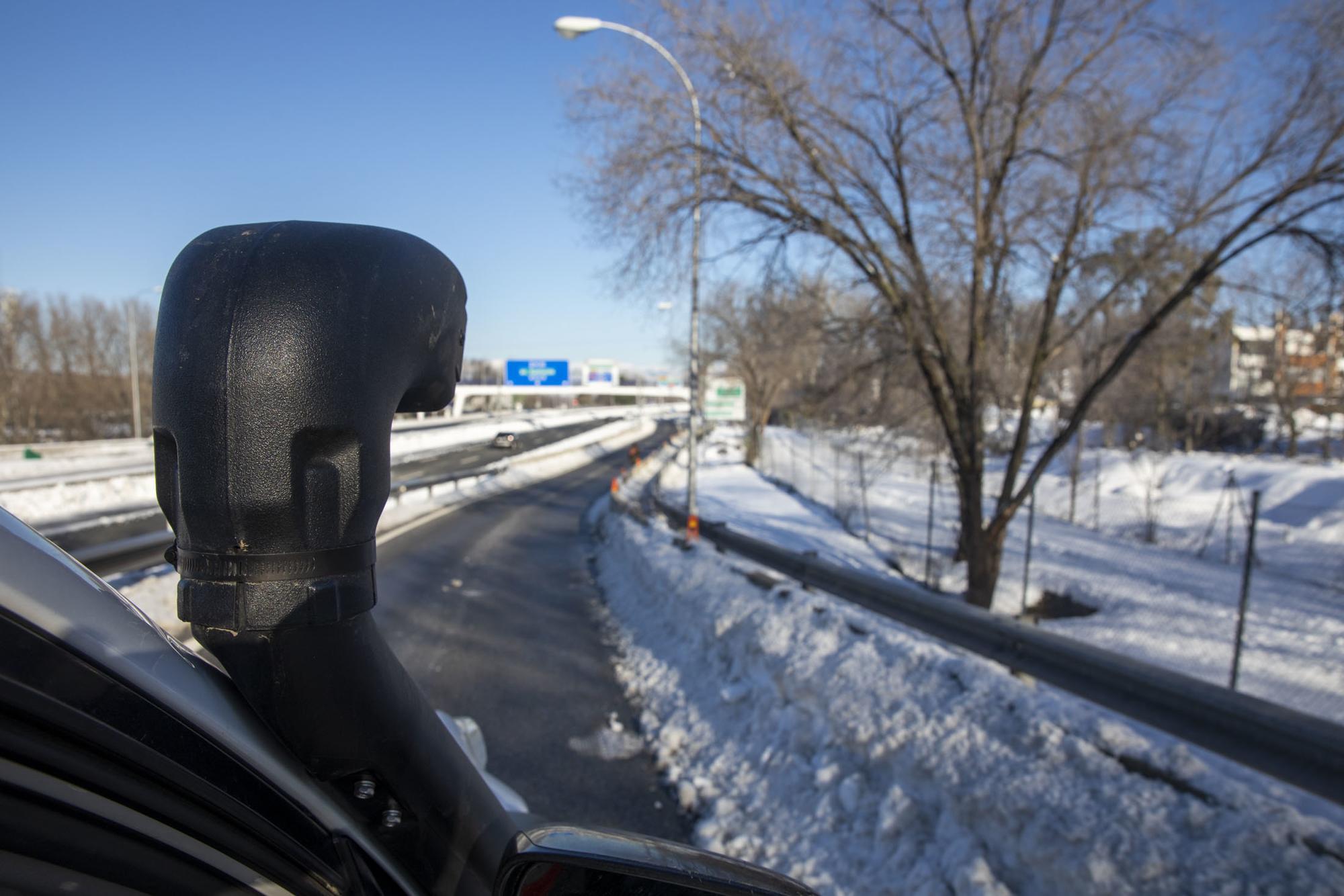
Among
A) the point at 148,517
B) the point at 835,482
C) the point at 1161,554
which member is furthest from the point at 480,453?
the point at 835,482

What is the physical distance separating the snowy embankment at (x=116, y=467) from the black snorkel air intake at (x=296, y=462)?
0.91ft

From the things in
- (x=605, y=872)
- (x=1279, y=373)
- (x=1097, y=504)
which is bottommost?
(x=1097, y=504)

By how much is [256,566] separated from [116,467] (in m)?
31.4

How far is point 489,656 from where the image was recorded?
7.70m

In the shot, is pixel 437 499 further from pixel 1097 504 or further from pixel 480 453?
pixel 1097 504

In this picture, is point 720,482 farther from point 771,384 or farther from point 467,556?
point 467,556

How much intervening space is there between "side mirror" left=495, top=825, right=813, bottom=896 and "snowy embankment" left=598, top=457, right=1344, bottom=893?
248 cm

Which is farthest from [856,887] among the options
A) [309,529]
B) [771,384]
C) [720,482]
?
[771,384]

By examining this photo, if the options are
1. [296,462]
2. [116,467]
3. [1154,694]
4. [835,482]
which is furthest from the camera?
[116,467]

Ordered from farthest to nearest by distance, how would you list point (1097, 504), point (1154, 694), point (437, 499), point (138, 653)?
point (437, 499) < point (1097, 504) < point (1154, 694) < point (138, 653)

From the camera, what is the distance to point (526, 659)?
768cm

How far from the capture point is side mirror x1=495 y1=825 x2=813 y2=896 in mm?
1301

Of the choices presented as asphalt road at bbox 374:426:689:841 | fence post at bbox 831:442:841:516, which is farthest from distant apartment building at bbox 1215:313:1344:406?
asphalt road at bbox 374:426:689:841

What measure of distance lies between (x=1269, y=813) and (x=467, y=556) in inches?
460
